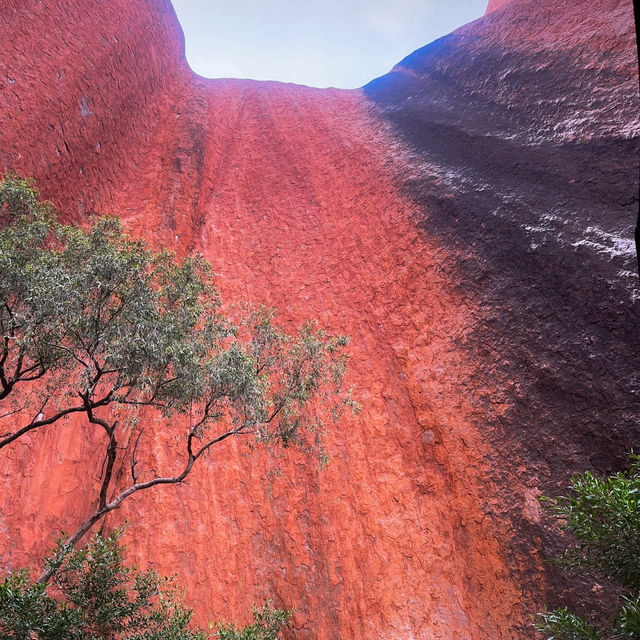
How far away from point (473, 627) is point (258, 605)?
460 centimetres

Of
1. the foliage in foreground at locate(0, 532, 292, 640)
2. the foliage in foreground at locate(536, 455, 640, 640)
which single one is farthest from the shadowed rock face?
the foliage in foreground at locate(0, 532, 292, 640)

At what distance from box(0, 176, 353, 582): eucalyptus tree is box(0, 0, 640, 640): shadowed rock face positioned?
3.42m

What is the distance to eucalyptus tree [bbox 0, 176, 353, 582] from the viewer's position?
24.0 ft

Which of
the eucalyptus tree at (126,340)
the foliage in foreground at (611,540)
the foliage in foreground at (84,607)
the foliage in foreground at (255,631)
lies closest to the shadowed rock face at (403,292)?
the foliage in foreground at (255,631)

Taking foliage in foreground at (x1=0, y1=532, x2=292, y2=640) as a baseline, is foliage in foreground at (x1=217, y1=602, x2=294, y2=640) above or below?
below

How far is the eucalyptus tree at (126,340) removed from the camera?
7.30 m

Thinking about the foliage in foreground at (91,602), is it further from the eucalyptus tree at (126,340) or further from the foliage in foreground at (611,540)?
the foliage in foreground at (611,540)

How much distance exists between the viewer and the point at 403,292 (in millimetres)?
15398

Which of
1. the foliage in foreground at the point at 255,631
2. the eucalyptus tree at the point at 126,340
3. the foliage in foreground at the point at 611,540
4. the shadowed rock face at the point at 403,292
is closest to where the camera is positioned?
the foliage in foreground at the point at 611,540

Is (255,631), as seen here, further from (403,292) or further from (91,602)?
(403,292)

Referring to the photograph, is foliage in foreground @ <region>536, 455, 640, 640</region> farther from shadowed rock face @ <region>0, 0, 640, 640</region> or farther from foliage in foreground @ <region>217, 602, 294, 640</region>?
foliage in foreground @ <region>217, 602, 294, 640</region>

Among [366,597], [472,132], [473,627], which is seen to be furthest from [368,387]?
[472,132]

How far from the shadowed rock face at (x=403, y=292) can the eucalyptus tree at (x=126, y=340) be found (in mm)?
3417

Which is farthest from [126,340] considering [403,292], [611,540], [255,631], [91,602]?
[403,292]
